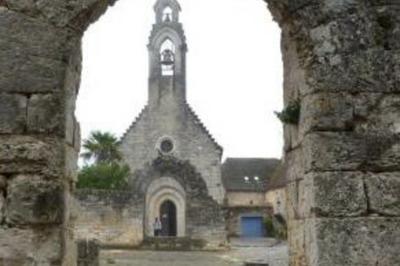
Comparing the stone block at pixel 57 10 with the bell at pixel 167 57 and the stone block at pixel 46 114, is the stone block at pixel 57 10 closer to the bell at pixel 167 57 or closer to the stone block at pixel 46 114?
the stone block at pixel 46 114

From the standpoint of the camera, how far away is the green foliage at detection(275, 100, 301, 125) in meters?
6.05

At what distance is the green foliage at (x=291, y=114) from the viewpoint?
6.05m

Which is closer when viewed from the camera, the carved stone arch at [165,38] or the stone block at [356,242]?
the stone block at [356,242]

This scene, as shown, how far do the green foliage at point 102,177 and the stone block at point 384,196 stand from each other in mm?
29528

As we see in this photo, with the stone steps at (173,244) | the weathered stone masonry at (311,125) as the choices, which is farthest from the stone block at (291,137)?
the stone steps at (173,244)

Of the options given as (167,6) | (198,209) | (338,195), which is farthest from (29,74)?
(167,6)

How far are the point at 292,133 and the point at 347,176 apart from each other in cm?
100

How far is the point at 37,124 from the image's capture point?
538 cm

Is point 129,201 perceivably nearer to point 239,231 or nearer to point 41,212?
point 239,231

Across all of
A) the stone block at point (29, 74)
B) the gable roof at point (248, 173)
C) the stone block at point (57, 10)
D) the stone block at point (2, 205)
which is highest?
the gable roof at point (248, 173)

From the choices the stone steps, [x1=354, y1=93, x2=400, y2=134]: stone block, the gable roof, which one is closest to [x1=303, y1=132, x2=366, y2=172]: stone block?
[x1=354, y1=93, x2=400, y2=134]: stone block

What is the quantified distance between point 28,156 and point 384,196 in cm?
313

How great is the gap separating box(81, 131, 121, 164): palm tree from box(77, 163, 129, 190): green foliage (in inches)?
109

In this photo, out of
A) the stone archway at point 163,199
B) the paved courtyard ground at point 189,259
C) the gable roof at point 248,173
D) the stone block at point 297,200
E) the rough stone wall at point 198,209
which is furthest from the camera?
the gable roof at point 248,173
